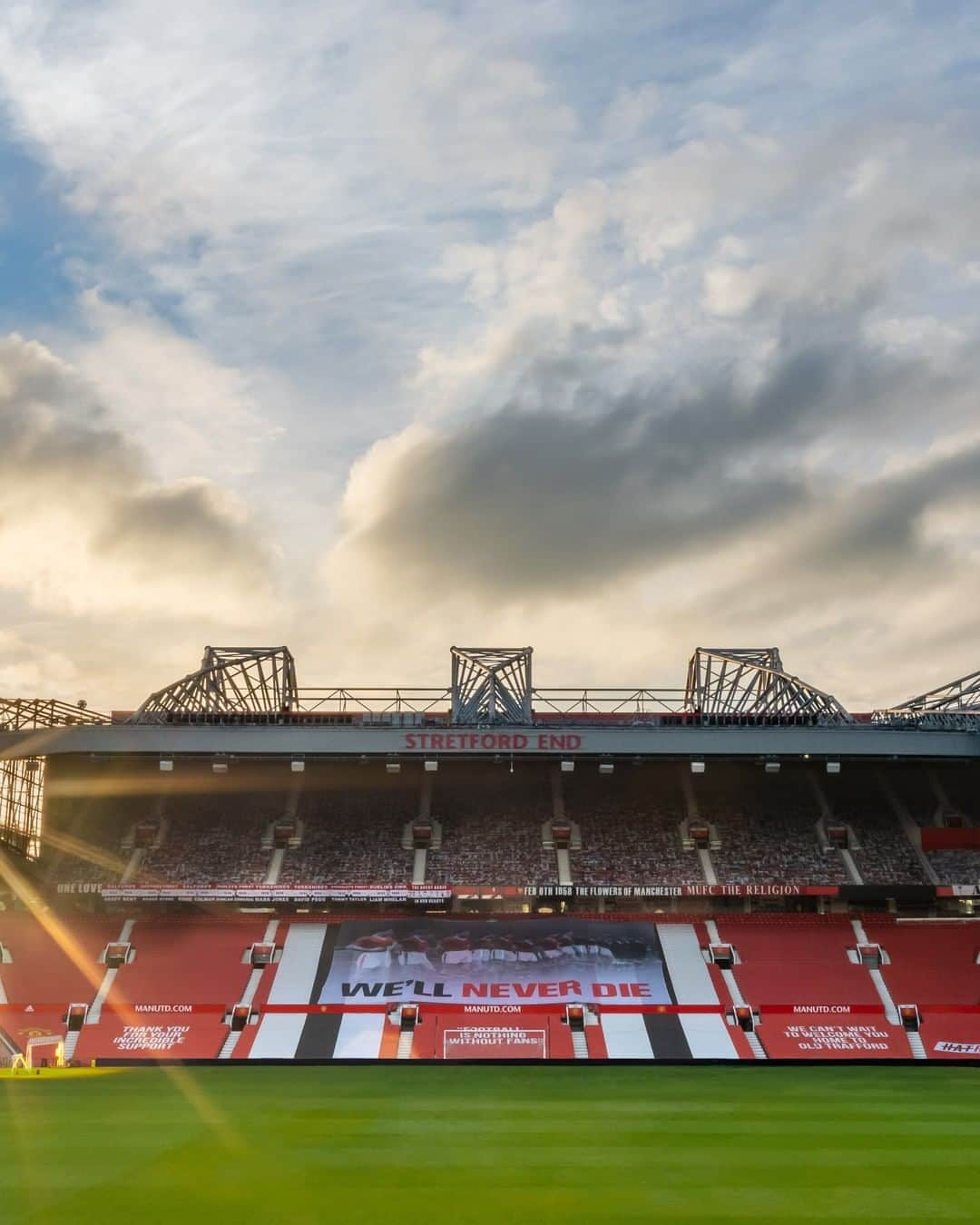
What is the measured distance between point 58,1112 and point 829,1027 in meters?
23.6

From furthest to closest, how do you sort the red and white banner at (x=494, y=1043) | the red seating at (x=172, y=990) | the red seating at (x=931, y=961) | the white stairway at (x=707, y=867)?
the white stairway at (x=707, y=867)
the red seating at (x=931, y=961)
the red seating at (x=172, y=990)
the red and white banner at (x=494, y=1043)

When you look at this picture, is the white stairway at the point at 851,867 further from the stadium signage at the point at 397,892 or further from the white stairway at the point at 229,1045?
the white stairway at the point at 229,1045

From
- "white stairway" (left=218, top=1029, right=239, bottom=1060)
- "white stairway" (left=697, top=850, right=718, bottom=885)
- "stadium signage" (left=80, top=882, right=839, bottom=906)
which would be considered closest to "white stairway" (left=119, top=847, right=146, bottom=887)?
"stadium signage" (left=80, top=882, right=839, bottom=906)

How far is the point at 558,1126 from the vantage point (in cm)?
1931

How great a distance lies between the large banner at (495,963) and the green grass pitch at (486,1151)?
27.6 feet

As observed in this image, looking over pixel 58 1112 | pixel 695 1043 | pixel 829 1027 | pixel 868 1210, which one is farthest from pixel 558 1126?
pixel 829 1027

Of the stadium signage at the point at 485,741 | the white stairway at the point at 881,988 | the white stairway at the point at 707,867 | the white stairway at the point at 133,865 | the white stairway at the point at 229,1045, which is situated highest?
the stadium signage at the point at 485,741

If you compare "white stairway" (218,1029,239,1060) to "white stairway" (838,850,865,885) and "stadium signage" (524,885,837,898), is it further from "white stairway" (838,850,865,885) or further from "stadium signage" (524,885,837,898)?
"white stairway" (838,850,865,885)

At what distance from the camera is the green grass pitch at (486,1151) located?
13.4 m

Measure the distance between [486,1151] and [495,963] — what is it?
20947 mm

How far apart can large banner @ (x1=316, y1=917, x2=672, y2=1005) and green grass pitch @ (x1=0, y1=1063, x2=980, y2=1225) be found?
8427 mm

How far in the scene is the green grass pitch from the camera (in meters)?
13.4

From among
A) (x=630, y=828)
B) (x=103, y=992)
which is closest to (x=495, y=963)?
(x=630, y=828)

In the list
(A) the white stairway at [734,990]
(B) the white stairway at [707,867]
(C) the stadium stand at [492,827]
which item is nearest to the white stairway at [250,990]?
(C) the stadium stand at [492,827]
